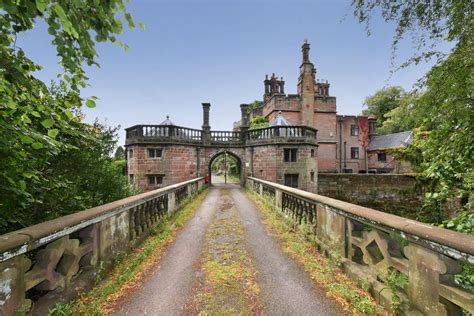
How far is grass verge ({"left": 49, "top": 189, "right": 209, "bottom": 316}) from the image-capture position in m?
2.41

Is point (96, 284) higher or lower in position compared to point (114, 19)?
lower

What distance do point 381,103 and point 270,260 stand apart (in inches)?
1933

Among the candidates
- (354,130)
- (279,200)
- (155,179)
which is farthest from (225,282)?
(354,130)

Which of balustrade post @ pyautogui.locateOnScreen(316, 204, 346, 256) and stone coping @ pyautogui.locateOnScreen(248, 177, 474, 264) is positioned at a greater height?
stone coping @ pyautogui.locateOnScreen(248, 177, 474, 264)

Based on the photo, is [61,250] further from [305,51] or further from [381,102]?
[381,102]

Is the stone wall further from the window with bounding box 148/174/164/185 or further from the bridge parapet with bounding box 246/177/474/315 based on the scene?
the bridge parapet with bounding box 246/177/474/315

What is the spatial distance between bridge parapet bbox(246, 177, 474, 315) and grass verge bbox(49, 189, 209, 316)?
10.3ft

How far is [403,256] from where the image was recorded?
103 inches

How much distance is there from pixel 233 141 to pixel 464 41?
15333mm

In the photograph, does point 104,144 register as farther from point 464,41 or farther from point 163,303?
point 464,41

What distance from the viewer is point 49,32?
228cm

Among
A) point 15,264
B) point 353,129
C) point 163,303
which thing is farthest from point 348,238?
point 353,129

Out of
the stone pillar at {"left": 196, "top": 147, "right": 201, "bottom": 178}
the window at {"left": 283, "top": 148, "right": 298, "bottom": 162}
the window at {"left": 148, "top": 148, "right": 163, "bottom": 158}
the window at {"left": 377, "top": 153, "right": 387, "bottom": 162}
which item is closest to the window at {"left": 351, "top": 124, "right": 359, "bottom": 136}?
the window at {"left": 377, "top": 153, "right": 387, "bottom": 162}

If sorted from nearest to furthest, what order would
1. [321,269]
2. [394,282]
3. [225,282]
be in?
[394,282], [225,282], [321,269]
